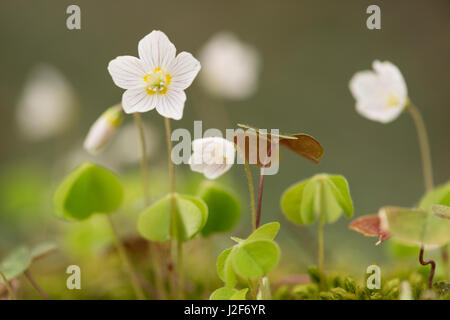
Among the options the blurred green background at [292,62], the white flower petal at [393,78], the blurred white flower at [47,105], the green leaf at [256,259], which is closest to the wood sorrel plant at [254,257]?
the green leaf at [256,259]

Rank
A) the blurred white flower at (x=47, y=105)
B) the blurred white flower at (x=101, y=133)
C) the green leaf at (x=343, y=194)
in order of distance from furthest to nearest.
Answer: the blurred white flower at (x=47, y=105)
the blurred white flower at (x=101, y=133)
the green leaf at (x=343, y=194)

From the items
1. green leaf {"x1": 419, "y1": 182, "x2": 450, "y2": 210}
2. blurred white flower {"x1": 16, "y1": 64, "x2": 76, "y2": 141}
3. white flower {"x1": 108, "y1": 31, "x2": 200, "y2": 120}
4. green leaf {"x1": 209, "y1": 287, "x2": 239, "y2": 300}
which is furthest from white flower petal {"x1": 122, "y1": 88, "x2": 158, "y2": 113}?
blurred white flower {"x1": 16, "y1": 64, "x2": 76, "y2": 141}

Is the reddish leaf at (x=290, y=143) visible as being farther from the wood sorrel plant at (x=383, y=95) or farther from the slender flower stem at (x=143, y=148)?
the wood sorrel plant at (x=383, y=95)

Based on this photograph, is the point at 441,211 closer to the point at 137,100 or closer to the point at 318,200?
the point at 318,200

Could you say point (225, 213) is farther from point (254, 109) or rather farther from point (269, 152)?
point (254, 109)
